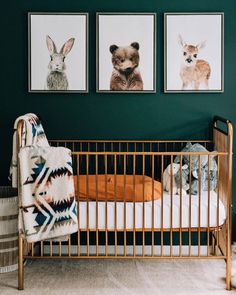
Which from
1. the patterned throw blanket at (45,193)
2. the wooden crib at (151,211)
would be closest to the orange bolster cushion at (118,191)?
the wooden crib at (151,211)

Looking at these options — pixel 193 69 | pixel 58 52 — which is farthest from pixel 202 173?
pixel 58 52

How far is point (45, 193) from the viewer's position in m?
3.55

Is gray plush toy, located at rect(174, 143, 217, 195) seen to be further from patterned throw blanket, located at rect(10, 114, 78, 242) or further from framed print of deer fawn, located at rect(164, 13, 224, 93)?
patterned throw blanket, located at rect(10, 114, 78, 242)

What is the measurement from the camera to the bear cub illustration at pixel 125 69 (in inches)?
182

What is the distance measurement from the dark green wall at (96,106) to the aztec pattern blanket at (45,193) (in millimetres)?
1136

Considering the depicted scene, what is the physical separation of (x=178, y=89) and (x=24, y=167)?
1.57 m

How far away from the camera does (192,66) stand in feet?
15.1

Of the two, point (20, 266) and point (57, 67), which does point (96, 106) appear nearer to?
point (57, 67)

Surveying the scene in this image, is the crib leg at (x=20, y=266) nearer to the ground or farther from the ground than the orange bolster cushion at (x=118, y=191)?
nearer to the ground

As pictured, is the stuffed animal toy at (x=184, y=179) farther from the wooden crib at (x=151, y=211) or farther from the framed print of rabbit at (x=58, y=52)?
the framed print of rabbit at (x=58, y=52)

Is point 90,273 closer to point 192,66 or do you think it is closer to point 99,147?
point 99,147

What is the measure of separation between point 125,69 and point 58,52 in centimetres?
51

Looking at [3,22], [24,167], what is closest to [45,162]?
[24,167]

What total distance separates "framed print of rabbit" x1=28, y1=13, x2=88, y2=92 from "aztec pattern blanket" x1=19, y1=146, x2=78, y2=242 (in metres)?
1.17
